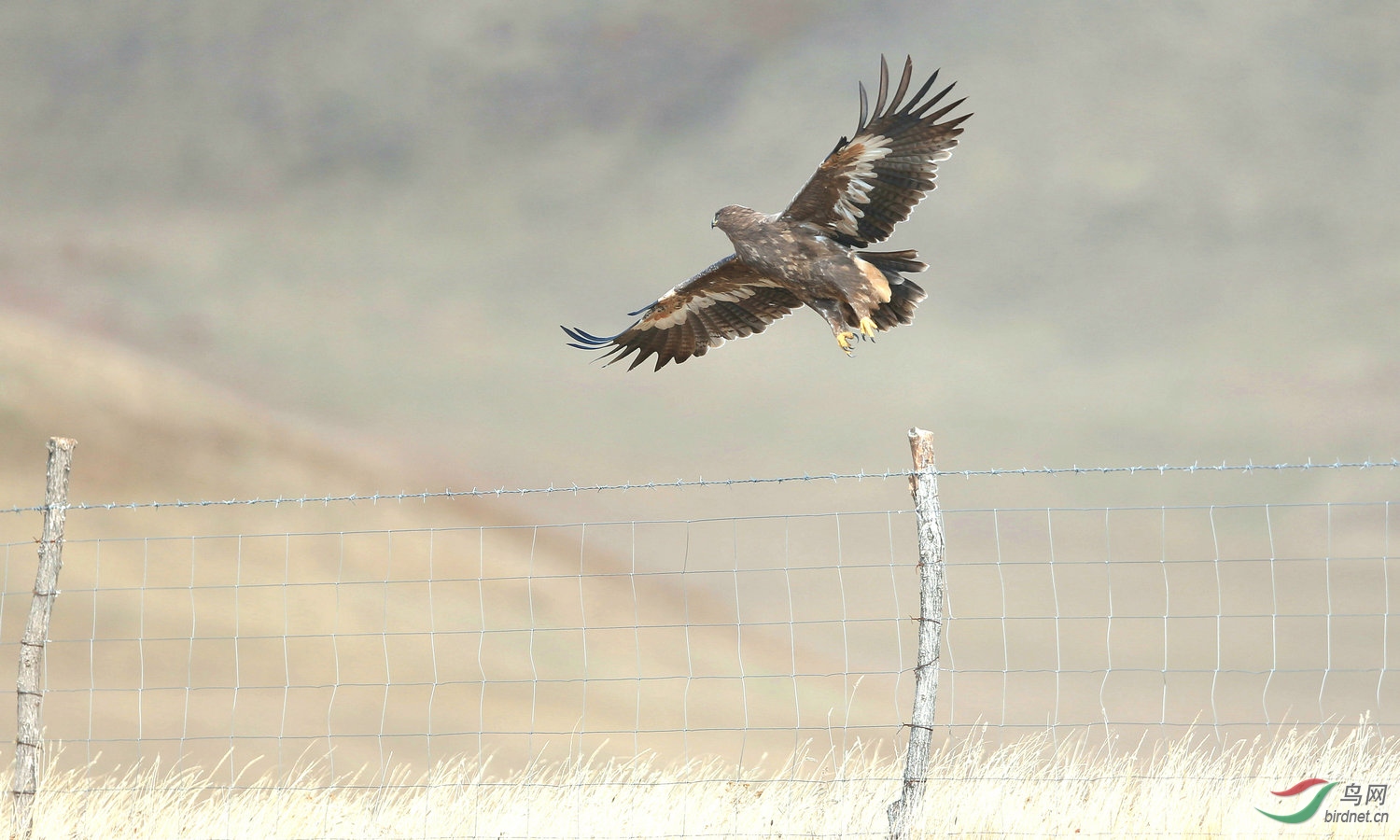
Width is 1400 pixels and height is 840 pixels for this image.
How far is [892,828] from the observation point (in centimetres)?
421

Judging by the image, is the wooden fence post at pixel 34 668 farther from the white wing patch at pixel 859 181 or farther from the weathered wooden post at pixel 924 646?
the white wing patch at pixel 859 181

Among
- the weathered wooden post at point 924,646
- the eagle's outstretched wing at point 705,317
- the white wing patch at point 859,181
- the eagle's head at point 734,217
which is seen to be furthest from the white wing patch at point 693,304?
the weathered wooden post at point 924,646

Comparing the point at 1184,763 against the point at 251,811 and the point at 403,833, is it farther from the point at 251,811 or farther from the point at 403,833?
the point at 251,811

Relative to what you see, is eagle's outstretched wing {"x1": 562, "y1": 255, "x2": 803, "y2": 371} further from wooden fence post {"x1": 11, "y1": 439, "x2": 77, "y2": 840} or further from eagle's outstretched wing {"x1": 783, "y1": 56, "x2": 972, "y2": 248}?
wooden fence post {"x1": 11, "y1": 439, "x2": 77, "y2": 840}

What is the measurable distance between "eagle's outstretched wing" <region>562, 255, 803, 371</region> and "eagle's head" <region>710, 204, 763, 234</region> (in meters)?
0.62

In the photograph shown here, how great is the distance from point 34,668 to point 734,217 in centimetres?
440

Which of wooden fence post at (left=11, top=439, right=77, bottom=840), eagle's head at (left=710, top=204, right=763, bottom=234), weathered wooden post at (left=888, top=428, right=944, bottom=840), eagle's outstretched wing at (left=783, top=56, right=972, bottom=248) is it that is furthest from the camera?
eagle's head at (left=710, top=204, right=763, bottom=234)

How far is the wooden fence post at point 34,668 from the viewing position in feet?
15.5

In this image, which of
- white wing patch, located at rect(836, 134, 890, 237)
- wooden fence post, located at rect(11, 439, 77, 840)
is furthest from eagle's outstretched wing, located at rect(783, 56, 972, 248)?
wooden fence post, located at rect(11, 439, 77, 840)

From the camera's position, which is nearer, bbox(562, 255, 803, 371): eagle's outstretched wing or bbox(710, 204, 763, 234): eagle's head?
bbox(710, 204, 763, 234): eagle's head

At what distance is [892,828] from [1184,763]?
64.2 inches

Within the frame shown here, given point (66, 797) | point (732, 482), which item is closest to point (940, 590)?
point (732, 482)

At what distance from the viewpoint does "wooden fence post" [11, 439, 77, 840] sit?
4711 mm

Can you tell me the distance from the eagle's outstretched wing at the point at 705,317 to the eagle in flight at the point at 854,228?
0.11 metres
